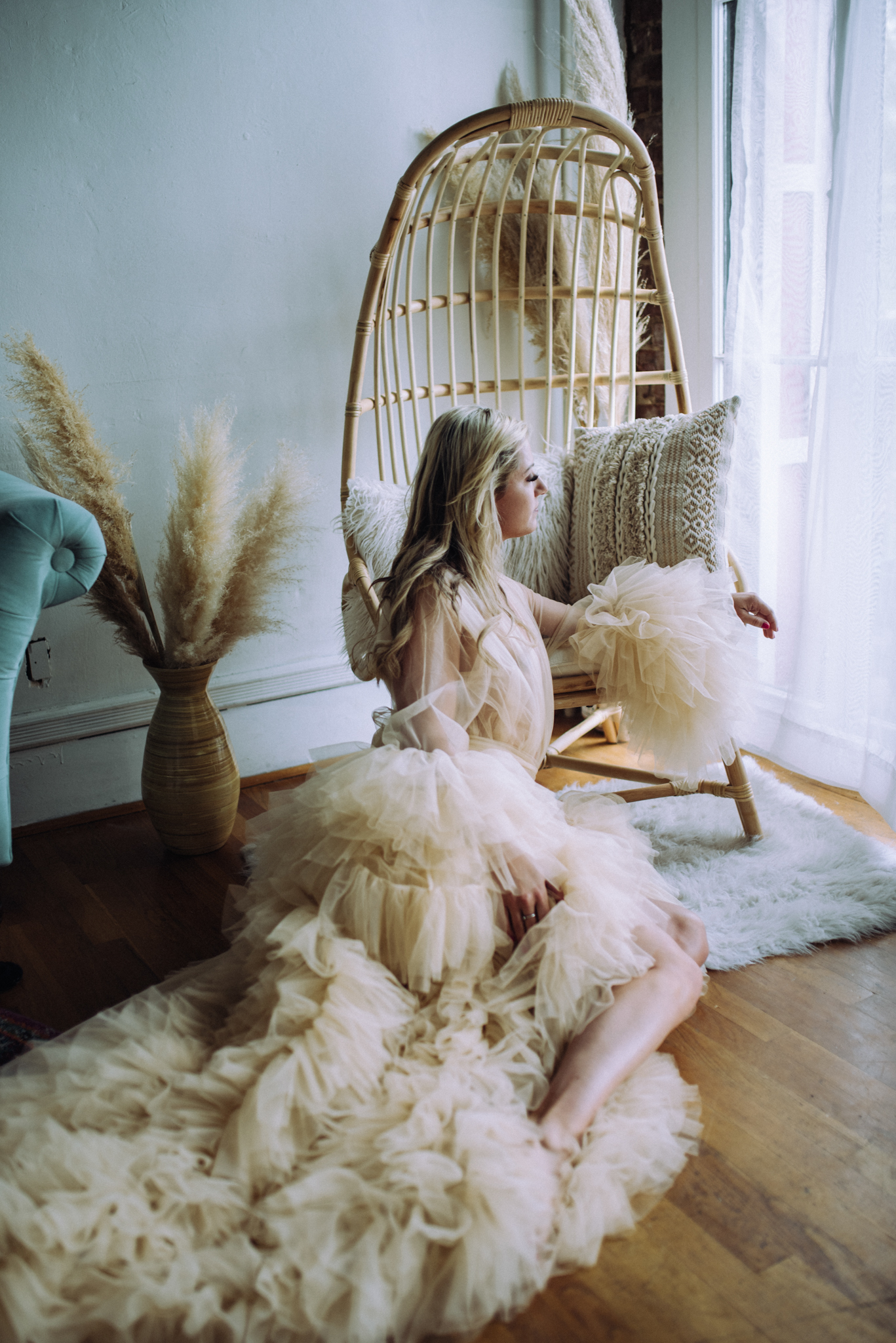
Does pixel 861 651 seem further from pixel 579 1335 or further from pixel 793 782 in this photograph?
pixel 579 1335

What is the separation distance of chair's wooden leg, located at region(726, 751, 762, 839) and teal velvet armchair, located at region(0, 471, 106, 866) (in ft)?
3.75

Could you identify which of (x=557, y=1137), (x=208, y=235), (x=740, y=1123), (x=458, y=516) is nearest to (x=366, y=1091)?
(x=557, y=1137)

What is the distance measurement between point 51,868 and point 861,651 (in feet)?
5.56

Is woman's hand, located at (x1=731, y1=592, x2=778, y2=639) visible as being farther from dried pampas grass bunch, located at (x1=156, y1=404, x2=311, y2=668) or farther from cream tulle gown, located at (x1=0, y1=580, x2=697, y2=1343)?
dried pampas grass bunch, located at (x1=156, y1=404, x2=311, y2=668)

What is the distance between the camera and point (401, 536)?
1823 mm

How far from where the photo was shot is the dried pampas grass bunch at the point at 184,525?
1.69 meters

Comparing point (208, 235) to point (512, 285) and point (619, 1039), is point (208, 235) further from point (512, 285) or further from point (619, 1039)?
point (619, 1039)

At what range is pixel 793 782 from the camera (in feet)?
6.90

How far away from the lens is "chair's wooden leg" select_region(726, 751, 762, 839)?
5.63ft

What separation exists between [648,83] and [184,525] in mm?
1720

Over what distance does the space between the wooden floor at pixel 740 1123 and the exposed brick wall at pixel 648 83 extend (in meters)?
1.37

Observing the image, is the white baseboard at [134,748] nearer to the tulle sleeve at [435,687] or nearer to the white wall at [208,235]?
the white wall at [208,235]

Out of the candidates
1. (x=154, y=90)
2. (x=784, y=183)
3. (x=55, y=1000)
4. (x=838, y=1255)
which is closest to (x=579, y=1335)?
(x=838, y=1255)

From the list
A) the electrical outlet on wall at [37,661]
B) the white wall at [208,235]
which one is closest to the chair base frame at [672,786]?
the white wall at [208,235]
